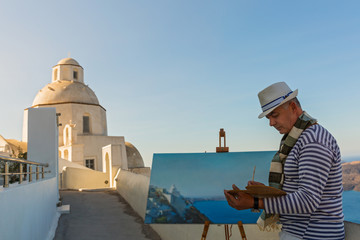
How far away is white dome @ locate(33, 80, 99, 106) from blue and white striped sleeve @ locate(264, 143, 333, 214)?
30312 millimetres

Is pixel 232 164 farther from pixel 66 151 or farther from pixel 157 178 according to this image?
pixel 66 151

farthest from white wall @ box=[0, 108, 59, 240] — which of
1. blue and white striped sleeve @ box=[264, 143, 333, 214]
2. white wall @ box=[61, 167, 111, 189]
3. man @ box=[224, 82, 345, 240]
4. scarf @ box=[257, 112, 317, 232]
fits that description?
white wall @ box=[61, 167, 111, 189]

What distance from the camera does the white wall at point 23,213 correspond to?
3.93 metres

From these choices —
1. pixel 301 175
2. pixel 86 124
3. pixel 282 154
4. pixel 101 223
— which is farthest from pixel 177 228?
pixel 86 124

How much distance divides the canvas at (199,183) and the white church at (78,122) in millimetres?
18407

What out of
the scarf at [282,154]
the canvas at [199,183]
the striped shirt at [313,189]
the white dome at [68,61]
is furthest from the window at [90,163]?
the striped shirt at [313,189]

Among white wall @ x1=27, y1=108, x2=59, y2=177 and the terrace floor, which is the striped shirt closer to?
the terrace floor

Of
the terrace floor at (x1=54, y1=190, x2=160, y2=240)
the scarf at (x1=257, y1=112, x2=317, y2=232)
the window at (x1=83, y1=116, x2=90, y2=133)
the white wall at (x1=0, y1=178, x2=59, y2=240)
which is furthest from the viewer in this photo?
the window at (x1=83, y1=116, x2=90, y2=133)

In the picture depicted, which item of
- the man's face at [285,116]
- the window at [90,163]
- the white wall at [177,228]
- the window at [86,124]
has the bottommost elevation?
the white wall at [177,228]

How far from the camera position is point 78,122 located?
30031 millimetres

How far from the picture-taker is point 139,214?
1076 cm

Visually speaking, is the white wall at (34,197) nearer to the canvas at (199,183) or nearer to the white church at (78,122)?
the canvas at (199,183)

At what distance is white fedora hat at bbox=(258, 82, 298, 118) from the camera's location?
7.67 ft

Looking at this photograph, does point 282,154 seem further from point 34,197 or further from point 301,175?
point 34,197
